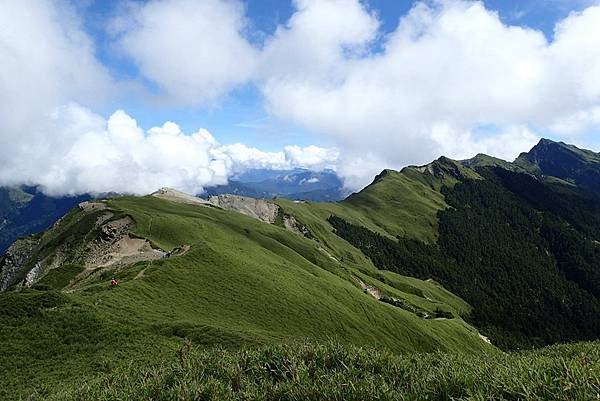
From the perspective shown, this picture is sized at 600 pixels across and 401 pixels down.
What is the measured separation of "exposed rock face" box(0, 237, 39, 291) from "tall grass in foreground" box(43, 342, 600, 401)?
120155mm

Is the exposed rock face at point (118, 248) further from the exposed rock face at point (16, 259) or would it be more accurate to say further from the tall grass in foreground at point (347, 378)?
the tall grass in foreground at point (347, 378)

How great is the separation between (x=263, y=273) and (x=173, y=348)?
141ft

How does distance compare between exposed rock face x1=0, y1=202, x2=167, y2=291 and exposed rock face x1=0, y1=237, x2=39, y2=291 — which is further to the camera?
exposed rock face x1=0, y1=237, x2=39, y2=291

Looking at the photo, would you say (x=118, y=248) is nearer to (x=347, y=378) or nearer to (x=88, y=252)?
(x=88, y=252)

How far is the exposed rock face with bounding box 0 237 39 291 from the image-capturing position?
119 m

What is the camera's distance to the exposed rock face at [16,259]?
389ft

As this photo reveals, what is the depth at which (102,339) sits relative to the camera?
124ft

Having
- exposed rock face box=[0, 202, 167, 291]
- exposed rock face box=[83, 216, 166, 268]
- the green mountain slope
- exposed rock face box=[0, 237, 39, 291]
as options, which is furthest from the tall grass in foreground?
exposed rock face box=[0, 237, 39, 291]

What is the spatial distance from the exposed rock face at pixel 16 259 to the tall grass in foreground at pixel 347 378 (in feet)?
394

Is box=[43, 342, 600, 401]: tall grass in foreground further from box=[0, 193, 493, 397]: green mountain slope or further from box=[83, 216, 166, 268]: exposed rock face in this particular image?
box=[83, 216, 166, 268]: exposed rock face

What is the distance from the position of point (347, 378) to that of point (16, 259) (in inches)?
5622

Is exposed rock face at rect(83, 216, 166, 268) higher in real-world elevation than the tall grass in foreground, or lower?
higher

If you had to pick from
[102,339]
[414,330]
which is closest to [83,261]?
[102,339]

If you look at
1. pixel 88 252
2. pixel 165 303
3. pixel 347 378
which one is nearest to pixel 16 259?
pixel 88 252
